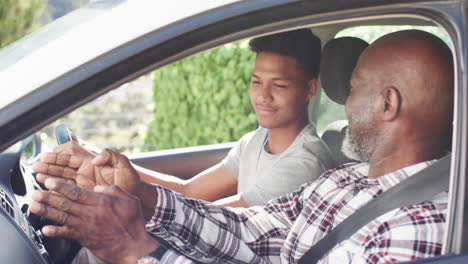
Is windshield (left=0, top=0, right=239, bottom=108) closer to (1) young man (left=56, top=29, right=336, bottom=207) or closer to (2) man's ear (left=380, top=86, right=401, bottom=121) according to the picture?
(2) man's ear (left=380, top=86, right=401, bottom=121)

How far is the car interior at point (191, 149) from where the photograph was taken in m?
1.45

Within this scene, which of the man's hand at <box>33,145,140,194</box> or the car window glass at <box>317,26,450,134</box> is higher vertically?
the car window glass at <box>317,26,450,134</box>

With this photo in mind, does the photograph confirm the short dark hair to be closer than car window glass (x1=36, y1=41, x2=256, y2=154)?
Yes

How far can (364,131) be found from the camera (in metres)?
1.87

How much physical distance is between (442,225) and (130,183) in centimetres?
98

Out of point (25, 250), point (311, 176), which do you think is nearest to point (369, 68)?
point (311, 176)

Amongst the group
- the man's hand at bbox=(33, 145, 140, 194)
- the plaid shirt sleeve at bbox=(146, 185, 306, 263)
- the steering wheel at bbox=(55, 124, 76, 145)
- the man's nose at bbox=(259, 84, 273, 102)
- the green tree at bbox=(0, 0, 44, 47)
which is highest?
the green tree at bbox=(0, 0, 44, 47)

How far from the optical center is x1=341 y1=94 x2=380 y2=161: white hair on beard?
6.06ft

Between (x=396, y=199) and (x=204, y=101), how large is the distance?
2852 millimetres

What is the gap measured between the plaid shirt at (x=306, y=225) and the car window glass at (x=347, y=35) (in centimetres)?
44

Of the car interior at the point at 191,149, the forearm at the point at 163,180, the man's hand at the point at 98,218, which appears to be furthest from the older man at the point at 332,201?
the forearm at the point at 163,180

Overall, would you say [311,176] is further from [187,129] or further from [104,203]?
[187,129]

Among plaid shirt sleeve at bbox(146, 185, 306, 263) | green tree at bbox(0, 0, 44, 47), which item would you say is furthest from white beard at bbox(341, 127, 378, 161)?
green tree at bbox(0, 0, 44, 47)

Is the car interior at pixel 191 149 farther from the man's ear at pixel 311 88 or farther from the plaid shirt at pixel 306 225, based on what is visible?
the plaid shirt at pixel 306 225
